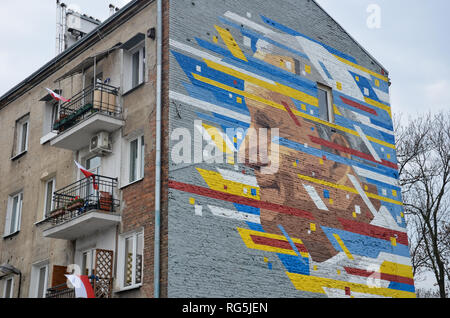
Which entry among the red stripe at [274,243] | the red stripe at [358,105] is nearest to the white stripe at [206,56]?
the red stripe at [358,105]

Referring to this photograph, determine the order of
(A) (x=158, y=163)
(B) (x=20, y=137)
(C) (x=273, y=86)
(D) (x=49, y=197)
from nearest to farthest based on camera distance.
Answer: (A) (x=158, y=163) → (C) (x=273, y=86) → (D) (x=49, y=197) → (B) (x=20, y=137)

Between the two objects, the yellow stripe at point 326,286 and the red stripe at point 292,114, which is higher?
the red stripe at point 292,114

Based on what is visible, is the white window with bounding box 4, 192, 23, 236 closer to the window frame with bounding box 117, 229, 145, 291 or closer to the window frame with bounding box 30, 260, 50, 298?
the window frame with bounding box 30, 260, 50, 298

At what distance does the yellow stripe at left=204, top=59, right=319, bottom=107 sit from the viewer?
799 inches

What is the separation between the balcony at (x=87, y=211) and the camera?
19.0 meters

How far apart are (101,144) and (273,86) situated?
5.60 m

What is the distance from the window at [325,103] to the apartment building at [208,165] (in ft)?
0.18

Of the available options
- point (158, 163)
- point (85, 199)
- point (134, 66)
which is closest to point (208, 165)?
point (158, 163)

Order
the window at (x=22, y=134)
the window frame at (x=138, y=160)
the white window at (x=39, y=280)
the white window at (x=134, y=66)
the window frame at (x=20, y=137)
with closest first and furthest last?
the window frame at (x=138, y=160)
the white window at (x=134, y=66)
the white window at (x=39, y=280)
the window frame at (x=20, y=137)
the window at (x=22, y=134)

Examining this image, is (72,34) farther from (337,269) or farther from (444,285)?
(444,285)

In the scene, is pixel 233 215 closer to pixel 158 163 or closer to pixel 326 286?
pixel 158 163

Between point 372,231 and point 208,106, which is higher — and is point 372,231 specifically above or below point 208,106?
below

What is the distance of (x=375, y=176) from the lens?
23531 mm

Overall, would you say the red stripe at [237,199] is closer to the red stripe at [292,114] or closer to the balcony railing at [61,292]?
the red stripe at [292,114]
